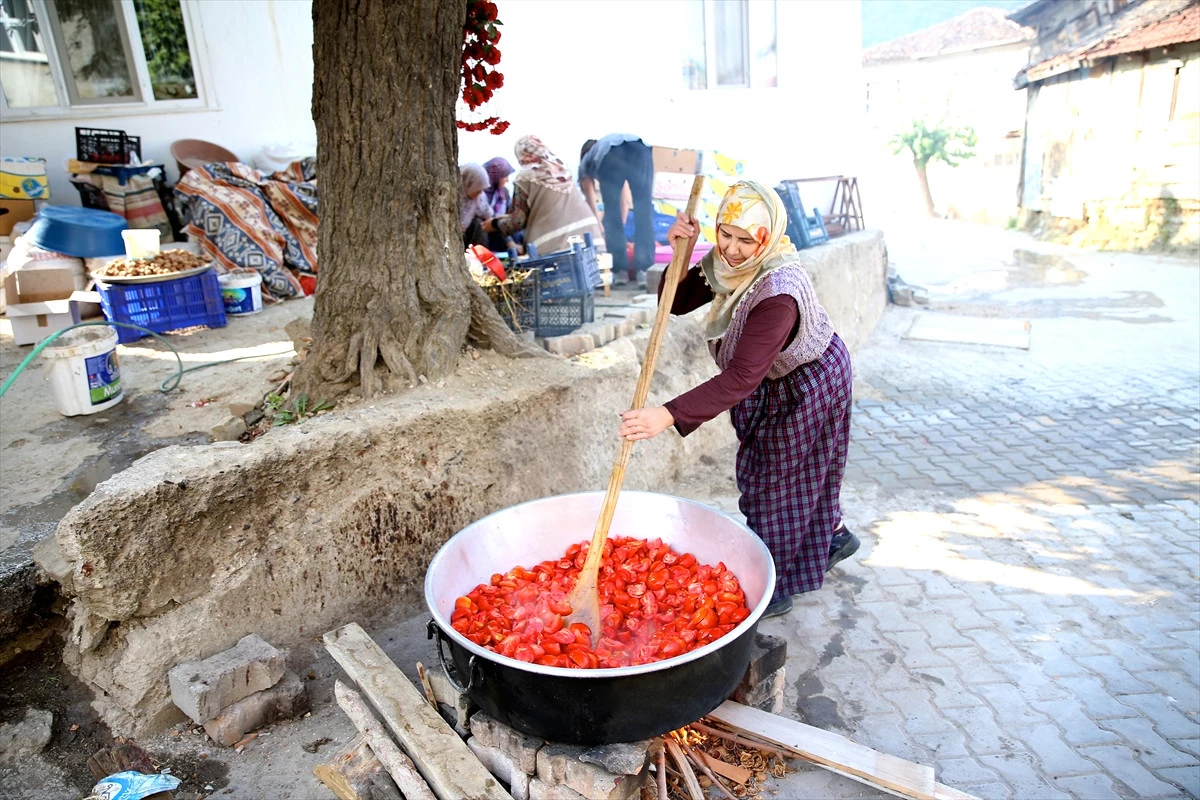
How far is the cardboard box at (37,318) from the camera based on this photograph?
5473 millimetres

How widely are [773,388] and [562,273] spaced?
2076mm

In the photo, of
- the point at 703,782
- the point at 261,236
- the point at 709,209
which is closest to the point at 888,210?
the point at 709,209

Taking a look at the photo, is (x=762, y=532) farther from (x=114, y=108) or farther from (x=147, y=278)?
(x=114, y=108)

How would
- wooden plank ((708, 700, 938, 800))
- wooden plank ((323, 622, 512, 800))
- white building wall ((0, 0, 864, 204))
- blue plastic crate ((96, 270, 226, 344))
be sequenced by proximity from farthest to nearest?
white building wall ((0, 0, 864, 204)) < blue plastic crate ((96, 270, 226, 344)) < wooden plank ((708, 700, 938, 800)) < wooden plank ((323, 622, 512, 800))

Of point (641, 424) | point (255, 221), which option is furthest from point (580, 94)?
point (641, 424)

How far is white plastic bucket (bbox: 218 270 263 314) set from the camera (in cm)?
622

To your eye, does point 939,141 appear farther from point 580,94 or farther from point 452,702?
point 452,702

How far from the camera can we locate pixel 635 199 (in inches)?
300

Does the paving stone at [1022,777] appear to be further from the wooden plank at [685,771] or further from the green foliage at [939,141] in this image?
the green foliage at [939,141]

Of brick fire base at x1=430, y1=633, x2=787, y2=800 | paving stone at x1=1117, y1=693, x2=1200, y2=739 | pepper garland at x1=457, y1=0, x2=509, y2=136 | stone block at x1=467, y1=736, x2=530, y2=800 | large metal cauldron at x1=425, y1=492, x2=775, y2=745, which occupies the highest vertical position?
pepper garland at x1=457, y1=0, x2=509, y2=136

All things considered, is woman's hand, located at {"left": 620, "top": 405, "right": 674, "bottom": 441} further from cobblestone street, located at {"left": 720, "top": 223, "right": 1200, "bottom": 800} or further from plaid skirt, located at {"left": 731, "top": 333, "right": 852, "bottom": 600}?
cobblestone street, located at {"left": 720, "top": 223, "right": 1200, "bottom": 800}

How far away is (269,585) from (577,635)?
1.40m

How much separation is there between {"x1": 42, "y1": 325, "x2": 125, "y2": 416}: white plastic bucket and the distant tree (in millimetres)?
20856

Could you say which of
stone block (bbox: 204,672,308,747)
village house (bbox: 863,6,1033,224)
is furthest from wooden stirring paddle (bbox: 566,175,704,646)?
village house (bbox: 863,6,1033,224)
